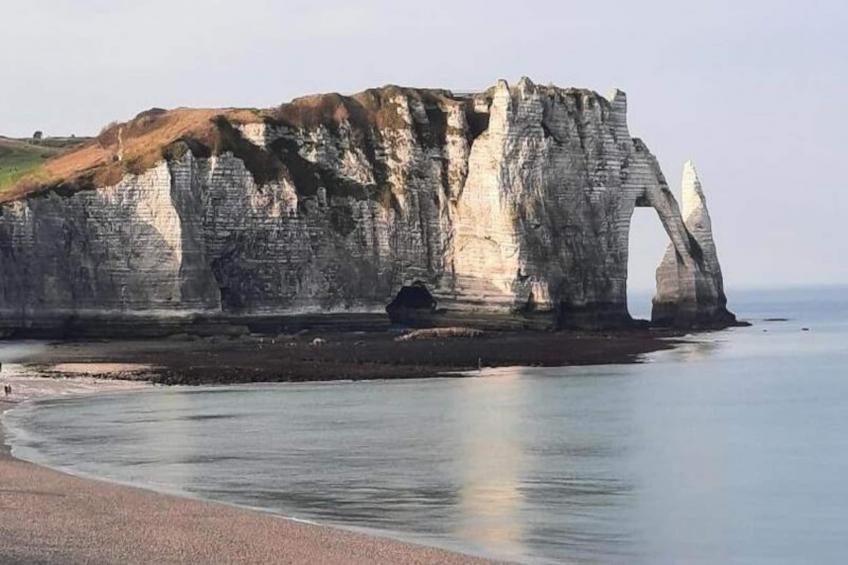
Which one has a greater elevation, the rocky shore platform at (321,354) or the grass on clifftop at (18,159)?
the grass on clifftop at (18,159)

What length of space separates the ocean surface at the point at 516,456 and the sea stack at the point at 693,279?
99.7 ft

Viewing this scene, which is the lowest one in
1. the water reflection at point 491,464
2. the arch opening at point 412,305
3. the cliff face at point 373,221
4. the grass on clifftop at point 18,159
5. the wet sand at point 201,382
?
the water reflection at point 491,464

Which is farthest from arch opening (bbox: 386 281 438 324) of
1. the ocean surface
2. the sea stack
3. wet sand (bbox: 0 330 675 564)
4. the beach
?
the beach

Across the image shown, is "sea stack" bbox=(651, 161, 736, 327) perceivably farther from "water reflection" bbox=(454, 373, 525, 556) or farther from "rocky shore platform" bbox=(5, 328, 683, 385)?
"water reflection" bbox=(454, 373, 525, 556)

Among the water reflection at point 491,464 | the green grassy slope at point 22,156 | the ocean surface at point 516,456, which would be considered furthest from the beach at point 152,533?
the green grassy slope at point 22,156

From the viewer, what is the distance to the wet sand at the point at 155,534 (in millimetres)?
14078

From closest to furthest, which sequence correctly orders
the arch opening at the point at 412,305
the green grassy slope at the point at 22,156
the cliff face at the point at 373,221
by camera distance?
the cliff face at the point at 373,221, the arch opening at the point at 412,305, the green grassy slope at the point at 22,156

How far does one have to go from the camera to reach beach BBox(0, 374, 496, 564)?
46.3 feet

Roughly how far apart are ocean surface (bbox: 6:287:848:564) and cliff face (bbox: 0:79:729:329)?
982 inches

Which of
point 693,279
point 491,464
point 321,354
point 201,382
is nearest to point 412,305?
point 693,279

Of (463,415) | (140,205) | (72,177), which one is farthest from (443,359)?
(72,177)

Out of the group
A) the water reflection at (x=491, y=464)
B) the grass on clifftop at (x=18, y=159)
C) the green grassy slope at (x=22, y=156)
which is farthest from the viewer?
the green grassy slope at (x=22, y=156)

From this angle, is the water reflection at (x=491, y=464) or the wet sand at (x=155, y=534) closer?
the wet sand at (x=155, y=534)

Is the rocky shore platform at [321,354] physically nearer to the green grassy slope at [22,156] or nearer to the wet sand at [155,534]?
the green grassy slope at [22,156]
